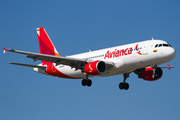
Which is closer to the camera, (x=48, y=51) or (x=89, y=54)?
(x=89, y=54)

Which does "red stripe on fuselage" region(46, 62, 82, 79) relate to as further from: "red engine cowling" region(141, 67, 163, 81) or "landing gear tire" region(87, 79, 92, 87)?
"red engine cowling" region(141, 67, 163, 81)

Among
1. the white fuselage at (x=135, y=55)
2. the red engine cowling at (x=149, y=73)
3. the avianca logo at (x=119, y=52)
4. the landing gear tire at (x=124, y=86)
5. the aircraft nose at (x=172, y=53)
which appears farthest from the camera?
the landing gear tire at (x=124, y=86)

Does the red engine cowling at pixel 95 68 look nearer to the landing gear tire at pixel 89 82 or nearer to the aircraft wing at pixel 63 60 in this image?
the aircraft wing at pixel 63 60

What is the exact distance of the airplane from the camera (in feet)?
152

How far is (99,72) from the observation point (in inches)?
1896

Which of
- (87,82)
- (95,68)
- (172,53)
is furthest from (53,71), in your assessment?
(172,53)

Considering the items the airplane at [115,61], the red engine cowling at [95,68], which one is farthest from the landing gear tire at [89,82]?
the red engine cowling at [95,68]

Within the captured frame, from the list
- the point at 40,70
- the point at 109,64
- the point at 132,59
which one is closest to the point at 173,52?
the point at 132,59

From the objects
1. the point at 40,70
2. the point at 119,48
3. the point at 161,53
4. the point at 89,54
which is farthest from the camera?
the point at 40,70

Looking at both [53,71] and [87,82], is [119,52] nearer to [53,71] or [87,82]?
[87,82]

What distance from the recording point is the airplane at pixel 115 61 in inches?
1818

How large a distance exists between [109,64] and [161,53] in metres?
7.02

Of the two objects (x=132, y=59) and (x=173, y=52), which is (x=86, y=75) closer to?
(x=132, y=59)

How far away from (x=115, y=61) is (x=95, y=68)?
2.83m
